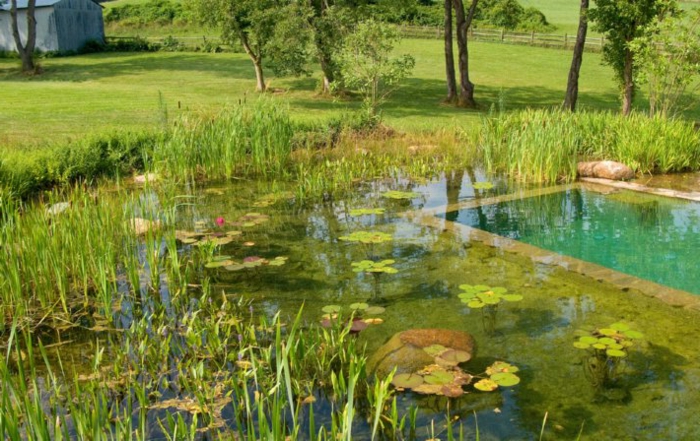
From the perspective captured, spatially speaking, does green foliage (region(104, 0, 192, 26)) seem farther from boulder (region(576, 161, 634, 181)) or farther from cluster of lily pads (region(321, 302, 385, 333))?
cluster of lily pads (region(321, 302, 385, 333))

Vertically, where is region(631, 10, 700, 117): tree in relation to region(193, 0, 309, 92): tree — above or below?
below

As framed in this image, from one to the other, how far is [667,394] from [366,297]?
8.21 feet

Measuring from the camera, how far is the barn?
32219 mm

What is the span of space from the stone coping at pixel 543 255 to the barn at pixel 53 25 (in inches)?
1158

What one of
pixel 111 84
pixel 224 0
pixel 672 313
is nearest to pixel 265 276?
pixel 672 313

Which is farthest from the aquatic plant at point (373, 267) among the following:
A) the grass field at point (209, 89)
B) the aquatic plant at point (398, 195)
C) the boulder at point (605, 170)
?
the boulder at point (605, 170)

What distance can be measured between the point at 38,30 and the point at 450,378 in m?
34.4

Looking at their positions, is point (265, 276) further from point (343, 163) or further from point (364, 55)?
point (364, 55)

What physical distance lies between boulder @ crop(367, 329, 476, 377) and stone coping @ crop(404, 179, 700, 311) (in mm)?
2090

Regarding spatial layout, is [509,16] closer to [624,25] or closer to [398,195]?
[624,25]

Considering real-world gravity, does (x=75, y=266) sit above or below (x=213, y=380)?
above

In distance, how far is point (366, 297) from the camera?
582cm

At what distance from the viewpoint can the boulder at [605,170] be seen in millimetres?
10531

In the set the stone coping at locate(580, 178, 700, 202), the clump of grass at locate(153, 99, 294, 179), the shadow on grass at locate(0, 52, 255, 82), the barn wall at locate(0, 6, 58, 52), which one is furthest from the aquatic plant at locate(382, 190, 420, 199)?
the barn wall at locate(0, 6, 58, 52)
